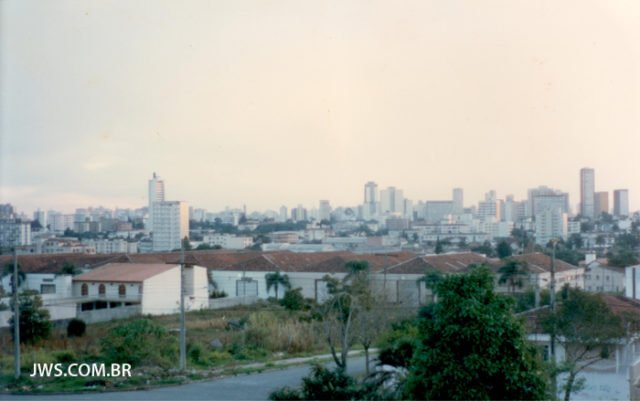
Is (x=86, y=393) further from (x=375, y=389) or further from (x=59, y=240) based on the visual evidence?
(x=59, y=240)

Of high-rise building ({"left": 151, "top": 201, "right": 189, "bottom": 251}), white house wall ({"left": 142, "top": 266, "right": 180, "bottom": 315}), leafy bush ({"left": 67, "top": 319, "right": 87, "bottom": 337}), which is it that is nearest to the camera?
leafy bush ({"left": 67, "top": 319, "right": 87, "bottom": 337})

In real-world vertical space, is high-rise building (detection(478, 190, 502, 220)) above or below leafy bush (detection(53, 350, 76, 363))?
above

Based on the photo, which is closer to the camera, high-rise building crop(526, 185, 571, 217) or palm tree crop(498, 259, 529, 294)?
palm tree crop(498, 259, 529, 294)

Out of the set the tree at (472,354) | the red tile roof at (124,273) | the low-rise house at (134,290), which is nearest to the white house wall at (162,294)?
the low-rise house at (134,290)

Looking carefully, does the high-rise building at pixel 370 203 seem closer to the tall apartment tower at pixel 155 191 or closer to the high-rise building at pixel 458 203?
the high-rise building at pixel 458 203

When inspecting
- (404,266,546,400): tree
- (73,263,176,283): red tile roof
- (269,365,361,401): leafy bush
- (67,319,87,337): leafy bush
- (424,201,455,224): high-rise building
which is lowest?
(67,319,87,337): leafy bush

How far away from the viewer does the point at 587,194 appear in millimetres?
16062

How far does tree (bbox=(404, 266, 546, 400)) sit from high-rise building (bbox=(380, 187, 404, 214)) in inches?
768

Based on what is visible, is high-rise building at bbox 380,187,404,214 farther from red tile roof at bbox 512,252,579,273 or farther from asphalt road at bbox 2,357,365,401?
asphalt road at bbox 2,357,365,401

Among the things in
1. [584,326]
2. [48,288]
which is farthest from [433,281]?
[48,288]

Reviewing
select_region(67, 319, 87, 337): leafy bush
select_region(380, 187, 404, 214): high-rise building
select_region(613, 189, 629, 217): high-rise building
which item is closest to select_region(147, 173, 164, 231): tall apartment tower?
select_region(67, 319, 87, 337): leafy bush

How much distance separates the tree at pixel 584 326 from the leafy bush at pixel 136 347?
3807mm

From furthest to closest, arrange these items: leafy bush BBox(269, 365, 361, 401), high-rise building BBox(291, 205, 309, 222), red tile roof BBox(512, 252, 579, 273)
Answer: high-rise building BBox(291, 205, 309, 222) < red tile roof BBox(512, 252, 579, 273) < leafy bush BBox(269, 365, 361, 401)

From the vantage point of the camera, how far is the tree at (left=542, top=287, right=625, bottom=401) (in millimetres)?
5477
